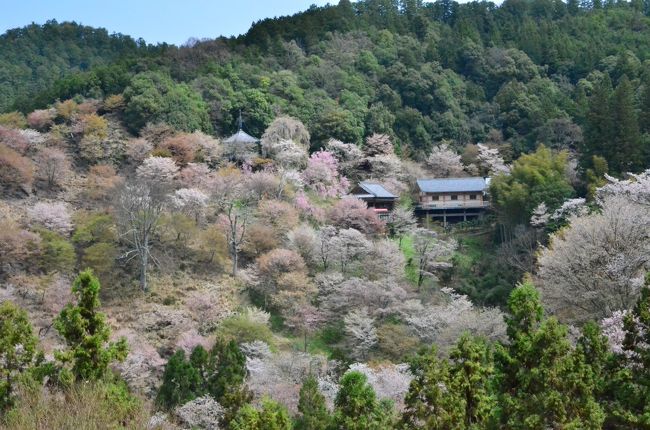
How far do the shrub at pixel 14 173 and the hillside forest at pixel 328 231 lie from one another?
A: 3.8 inches

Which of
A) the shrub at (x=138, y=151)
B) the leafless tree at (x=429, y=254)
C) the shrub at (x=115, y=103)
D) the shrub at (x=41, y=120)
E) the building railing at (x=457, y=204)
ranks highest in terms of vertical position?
the shrub at (x=115, y=103)

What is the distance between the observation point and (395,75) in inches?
1781

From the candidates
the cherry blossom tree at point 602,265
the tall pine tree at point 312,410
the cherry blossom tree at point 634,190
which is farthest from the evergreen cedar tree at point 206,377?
the cherry blossom tree at point 634,190

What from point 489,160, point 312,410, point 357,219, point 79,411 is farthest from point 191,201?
A: point 79,411

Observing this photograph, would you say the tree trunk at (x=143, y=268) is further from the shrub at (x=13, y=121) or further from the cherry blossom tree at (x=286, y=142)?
the shrub at (x=13, y=121)

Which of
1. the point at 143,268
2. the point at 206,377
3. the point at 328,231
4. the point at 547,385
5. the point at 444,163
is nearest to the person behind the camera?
the point at 547,385

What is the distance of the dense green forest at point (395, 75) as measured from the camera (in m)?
38.7

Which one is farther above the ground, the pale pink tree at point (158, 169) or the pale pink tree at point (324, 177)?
the pale pink tree at point (158, 169)

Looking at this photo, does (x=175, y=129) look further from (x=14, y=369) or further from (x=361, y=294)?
(x=14, y=369)

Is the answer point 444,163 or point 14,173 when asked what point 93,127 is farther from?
point 444,163

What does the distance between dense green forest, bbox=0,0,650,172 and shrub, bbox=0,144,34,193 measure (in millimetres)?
7583

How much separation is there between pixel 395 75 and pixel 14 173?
25.0m

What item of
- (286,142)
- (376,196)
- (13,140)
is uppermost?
(13,140)

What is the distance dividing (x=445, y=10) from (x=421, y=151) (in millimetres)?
25811
